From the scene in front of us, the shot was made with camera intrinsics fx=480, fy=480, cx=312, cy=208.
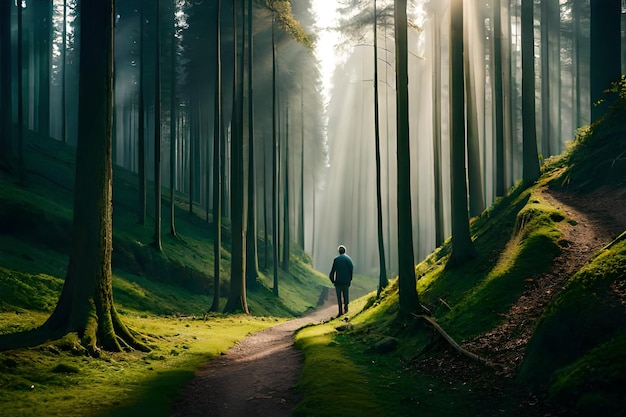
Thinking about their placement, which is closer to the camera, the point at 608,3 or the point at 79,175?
the point at 79,175

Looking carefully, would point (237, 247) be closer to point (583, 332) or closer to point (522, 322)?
point (522, 322)

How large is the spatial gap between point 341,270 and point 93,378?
10562 mm

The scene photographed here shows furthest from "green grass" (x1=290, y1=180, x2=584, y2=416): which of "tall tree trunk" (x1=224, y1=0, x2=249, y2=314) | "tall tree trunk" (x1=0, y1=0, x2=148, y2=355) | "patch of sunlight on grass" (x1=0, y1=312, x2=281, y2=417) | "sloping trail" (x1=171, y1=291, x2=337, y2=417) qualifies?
"tall tree trunk" (x1=224, y1=0, x2=249, y2=314)

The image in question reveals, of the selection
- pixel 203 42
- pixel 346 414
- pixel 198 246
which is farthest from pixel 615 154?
pixel 203 42

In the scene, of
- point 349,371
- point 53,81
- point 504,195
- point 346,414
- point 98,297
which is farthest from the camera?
point 53,81

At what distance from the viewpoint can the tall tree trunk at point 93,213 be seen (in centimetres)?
964

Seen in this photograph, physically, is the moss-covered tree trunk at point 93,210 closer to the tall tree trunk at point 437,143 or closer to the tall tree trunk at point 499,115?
the tall tree trunk at point 499,115

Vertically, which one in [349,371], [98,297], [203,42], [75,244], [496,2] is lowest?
[349,371]

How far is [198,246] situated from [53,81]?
1568 inches

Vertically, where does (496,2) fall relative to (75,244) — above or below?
above

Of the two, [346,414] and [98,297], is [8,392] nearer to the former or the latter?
[98,297]

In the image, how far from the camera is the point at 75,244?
396 inches

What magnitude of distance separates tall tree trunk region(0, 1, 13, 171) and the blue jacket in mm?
17147

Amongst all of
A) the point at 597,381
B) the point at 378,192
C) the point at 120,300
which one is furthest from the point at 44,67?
the point at 597,381
